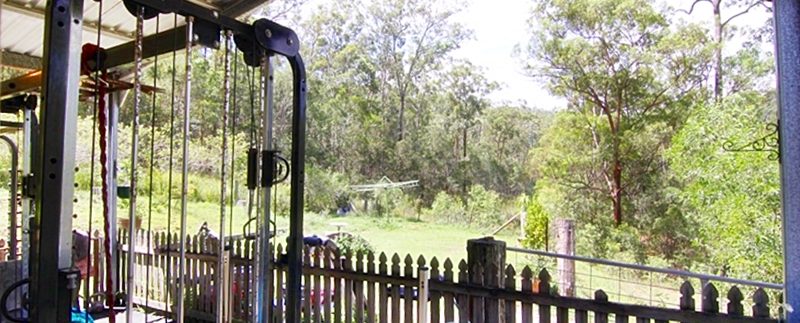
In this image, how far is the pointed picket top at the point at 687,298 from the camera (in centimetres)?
200

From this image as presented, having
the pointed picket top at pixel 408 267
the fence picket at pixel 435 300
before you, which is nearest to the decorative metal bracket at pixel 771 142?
the fence picket at pixel 435 300

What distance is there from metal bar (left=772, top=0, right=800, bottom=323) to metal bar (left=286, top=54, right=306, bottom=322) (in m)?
1.59

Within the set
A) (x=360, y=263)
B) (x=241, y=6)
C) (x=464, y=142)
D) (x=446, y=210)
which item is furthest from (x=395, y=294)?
(x=464, y=142)

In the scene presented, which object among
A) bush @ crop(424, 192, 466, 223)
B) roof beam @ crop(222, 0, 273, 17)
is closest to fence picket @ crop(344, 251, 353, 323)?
roof beam @ crop(222, 0, 273, 17)

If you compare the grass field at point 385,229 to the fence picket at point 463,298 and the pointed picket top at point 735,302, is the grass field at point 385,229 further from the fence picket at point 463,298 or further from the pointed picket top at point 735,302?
the pointed picket top at point 735,302

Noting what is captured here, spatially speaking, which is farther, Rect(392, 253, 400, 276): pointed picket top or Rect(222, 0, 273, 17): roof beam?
Rect(222, 0, 273, 17): roof beam

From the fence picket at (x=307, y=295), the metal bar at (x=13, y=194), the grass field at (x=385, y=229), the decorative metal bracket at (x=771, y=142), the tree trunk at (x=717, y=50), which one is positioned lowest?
the grass field at (x=385, y=229)

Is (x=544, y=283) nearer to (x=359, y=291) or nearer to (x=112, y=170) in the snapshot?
(x=359, y=291)

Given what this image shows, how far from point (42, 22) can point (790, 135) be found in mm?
4367

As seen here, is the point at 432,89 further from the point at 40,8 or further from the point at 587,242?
the point at 40,8

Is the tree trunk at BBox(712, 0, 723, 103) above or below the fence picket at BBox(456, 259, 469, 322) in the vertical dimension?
above

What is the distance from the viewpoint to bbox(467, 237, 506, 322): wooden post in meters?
2.38

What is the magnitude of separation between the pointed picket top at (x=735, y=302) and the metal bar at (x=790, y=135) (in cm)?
56

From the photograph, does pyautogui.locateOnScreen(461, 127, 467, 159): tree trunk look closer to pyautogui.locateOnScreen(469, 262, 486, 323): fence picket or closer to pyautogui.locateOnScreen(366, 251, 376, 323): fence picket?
pyautogui.locateOnScreen(366, 251, 376, 323): fence picket
